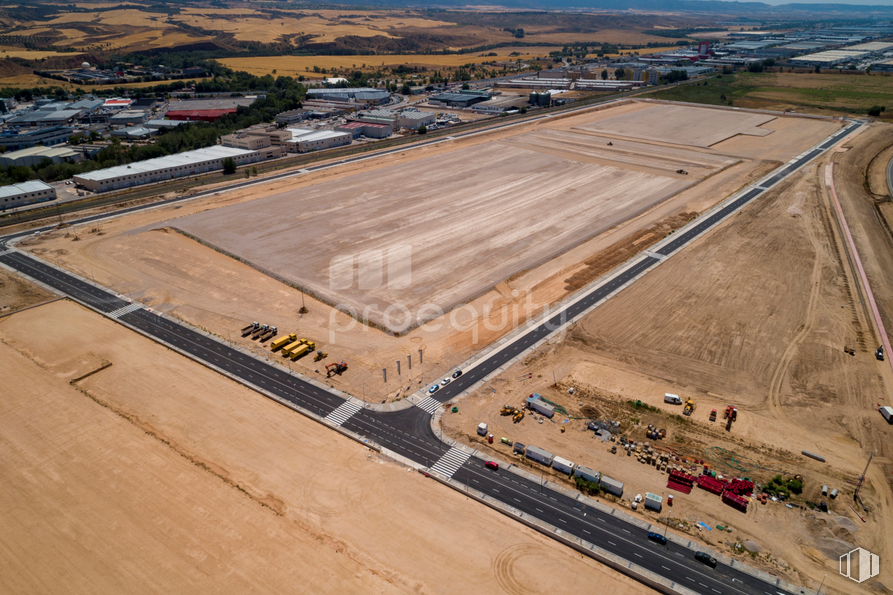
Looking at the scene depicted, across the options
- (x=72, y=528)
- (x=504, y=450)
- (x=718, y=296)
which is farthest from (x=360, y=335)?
(x=718, y=296)

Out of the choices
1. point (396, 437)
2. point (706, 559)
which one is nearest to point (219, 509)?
point (396, 437)

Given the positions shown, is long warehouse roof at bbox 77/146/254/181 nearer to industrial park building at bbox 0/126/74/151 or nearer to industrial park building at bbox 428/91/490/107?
industrial park building at bbox 0/126/74/151

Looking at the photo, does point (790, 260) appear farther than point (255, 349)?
Yes

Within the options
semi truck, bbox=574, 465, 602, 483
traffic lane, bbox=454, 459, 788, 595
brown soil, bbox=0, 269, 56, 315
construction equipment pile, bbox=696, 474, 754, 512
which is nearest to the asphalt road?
traffic lane, bbox=454, 459, 788, 595

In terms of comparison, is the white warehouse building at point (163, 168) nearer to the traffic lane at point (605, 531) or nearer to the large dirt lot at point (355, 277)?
the large dirt lot at point (355, 277)

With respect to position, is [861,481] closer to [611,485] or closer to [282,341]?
[611,485]

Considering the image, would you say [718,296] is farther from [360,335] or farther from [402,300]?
[360,335]
